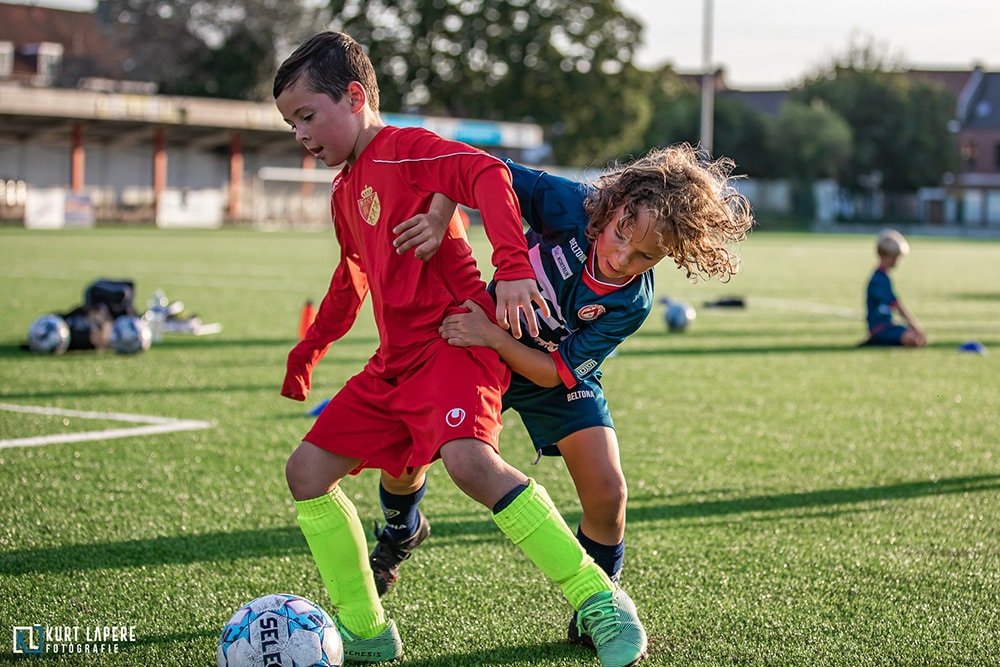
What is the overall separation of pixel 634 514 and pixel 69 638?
2461 mm

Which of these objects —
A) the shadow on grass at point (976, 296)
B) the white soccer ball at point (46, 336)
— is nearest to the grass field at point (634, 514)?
the white soccer ball at point (46, 336)

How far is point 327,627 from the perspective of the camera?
3168mm

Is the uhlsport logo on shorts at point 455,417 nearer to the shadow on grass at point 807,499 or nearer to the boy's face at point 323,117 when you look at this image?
the boy's face at point 323,117

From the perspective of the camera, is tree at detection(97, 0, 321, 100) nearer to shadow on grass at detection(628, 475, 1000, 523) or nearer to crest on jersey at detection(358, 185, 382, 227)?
shadow on grass at detection(628, 475, 1000, 523)

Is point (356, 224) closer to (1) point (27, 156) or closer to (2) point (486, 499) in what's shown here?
(2) point (486, 499)

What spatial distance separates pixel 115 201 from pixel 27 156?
3.75 metres

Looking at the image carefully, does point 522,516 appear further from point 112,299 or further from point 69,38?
point 69,38

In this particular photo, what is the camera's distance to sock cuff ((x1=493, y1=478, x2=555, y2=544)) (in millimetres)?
3029

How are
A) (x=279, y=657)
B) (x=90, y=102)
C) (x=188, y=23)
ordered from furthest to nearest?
(x=188, y=23), (x=90, y=102), (x=279, y=657)

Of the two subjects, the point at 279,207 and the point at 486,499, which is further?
the point at 279,207

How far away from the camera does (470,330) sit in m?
3.24

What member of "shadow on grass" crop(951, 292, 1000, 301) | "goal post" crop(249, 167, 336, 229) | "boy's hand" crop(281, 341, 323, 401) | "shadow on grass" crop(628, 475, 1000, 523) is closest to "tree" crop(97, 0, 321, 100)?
"goal post" crop(249, 167, 336, 229)

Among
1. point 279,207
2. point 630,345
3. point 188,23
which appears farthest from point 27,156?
point 630,345

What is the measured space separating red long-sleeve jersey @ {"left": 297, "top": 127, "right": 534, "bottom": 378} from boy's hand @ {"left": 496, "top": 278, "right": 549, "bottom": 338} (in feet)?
0.18
